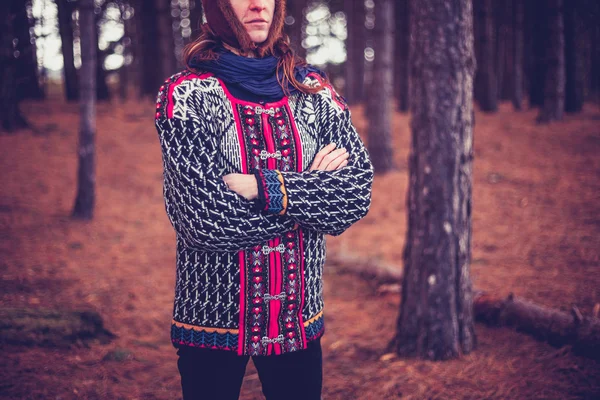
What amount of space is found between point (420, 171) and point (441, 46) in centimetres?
103

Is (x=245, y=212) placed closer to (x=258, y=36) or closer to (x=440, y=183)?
(x=258, y=36)

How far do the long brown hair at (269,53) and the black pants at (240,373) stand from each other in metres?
1.19

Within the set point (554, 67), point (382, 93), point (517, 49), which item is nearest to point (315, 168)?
point (382, 93)

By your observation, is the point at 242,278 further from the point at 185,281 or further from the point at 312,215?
the point at 312,215

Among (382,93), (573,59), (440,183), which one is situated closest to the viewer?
(440,183)

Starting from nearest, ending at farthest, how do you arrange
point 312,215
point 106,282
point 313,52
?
point 312,215
point 106,282
point 313,52

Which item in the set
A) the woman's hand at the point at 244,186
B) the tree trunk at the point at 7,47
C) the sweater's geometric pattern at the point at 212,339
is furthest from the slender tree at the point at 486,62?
the sweater's geometric pattern at the point at 212,339

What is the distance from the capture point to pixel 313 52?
2880 cm

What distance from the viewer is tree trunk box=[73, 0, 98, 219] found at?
745cm

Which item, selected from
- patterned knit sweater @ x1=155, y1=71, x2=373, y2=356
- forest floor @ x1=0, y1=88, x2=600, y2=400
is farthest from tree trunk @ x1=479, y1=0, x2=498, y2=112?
patterned knit sweater @ x1=155, y1=71, x2=373, y2=356

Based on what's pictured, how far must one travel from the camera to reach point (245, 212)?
1819 millimetres

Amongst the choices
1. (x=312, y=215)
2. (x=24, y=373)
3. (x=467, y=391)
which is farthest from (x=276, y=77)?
Result: (x=24, y=373)

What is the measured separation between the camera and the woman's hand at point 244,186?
1.84 metres

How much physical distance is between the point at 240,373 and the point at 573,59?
16.5 metres
